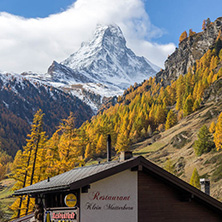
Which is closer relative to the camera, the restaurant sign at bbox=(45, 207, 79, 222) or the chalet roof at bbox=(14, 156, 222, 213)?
the chalet roof at bbox=(14, 156, 222, 213)

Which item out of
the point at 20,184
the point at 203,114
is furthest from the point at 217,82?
the point at 20,184

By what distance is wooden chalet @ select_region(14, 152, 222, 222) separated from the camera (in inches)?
679

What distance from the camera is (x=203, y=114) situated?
129 meters

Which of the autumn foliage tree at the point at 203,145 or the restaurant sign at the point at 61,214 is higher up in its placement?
the autumn foliage tree at the point at 203,145

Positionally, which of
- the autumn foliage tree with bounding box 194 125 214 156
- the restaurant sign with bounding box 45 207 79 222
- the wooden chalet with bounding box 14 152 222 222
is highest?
the autumn foliage tree with bounding box 194 125 214 156

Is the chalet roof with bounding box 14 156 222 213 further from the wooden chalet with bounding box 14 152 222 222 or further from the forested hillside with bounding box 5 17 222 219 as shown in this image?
the forested hillside with bounding box 5 17 222 219

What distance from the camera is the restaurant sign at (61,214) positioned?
17234 mm

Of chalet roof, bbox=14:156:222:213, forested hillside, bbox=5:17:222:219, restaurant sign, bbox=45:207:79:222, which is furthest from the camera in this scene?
forested hillside, bbox=5:17:222:219

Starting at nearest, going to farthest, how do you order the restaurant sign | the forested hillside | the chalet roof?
the chalet roof → the restaurant sign → the forested hillside

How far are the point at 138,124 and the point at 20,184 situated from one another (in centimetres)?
12269

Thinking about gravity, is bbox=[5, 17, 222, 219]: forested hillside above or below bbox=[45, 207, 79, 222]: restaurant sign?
above

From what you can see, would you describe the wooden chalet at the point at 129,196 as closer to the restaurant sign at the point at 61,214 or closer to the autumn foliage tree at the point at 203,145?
the restaurant sign at the point at 61,214

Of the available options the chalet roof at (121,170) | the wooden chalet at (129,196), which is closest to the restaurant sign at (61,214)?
the wooden chalet at (129,196)

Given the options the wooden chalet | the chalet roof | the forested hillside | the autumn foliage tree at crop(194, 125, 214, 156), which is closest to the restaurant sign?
the wooden chalet
